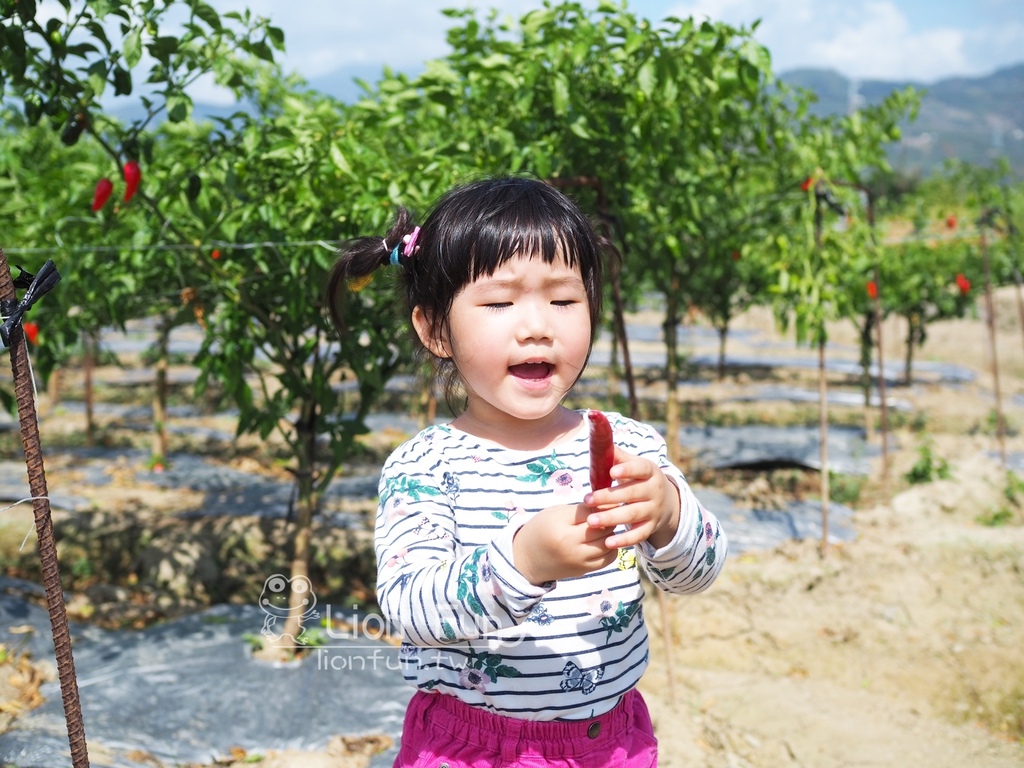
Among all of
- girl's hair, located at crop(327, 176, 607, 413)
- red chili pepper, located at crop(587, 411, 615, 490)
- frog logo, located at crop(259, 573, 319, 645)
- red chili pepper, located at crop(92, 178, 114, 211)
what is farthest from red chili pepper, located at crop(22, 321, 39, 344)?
red chili pepper, located at crop(587, 411, 615, 490)

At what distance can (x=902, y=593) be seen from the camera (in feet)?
14.0

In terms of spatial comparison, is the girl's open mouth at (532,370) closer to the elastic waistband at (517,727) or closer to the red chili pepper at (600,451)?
the red chili pepper at (600,451)

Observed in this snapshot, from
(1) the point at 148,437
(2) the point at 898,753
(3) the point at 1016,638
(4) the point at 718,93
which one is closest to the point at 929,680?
(3) the point at 1016,638

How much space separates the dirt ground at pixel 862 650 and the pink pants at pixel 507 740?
57.2 inches

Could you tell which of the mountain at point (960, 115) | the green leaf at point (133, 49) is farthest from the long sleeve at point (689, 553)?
the mountain at point (960, 115)

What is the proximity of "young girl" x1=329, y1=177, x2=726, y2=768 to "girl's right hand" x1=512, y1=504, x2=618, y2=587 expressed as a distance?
0.44ft

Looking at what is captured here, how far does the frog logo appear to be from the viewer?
3.09m

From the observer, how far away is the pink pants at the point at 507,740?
1091 millimetres

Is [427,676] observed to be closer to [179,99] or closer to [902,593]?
[179,99]

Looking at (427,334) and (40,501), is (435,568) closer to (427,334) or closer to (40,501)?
(427,334)

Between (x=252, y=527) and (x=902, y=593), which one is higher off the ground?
(x=252, y=527)

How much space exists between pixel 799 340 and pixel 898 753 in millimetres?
1779

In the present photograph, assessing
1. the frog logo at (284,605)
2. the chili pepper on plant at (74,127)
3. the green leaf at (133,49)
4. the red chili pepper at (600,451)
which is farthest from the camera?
the frog logo at (284,605)

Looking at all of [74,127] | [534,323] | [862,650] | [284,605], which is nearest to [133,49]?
[74,127]
